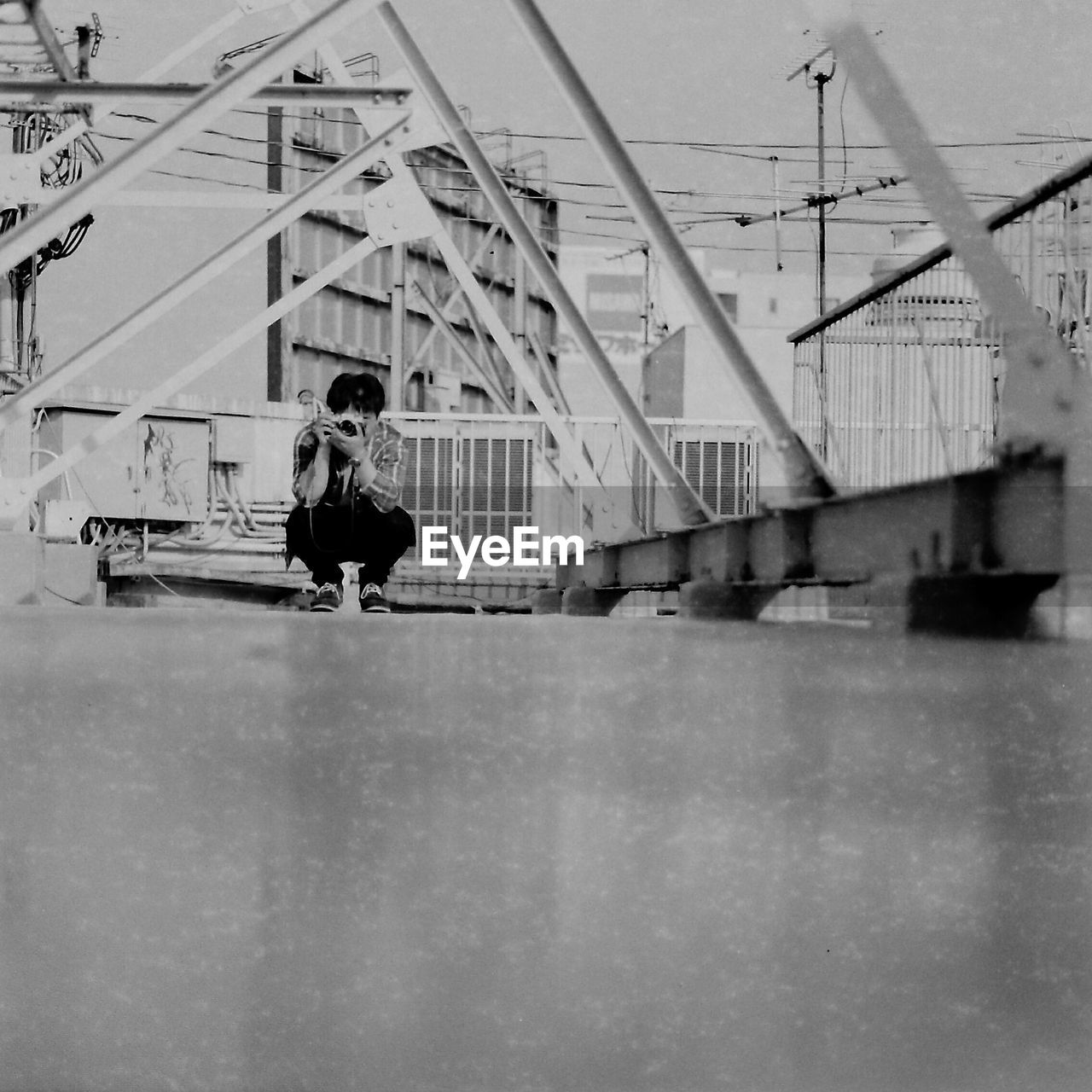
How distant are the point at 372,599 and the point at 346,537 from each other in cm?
39

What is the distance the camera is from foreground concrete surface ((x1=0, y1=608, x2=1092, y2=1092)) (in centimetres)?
169

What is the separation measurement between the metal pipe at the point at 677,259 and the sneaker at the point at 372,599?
87.1 inches

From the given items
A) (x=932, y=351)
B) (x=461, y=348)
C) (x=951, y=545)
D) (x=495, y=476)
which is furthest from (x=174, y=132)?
(x=495, y=476)

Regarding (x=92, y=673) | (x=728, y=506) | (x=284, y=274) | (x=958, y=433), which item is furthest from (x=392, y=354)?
(x=92, y=673)

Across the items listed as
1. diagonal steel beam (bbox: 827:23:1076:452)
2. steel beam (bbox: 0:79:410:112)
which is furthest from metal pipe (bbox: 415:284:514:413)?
diagonal steel beam (bbox: 827:23:1076:452)

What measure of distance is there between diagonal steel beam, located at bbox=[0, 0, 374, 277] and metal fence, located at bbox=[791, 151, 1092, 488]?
1.68 meters

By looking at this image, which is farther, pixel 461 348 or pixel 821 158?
pixel 821 158

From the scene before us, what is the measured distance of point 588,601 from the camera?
7.87m

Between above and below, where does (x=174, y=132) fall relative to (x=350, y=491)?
above

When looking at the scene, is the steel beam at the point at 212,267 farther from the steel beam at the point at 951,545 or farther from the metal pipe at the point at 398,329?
the metal pipe at the point at 398,329

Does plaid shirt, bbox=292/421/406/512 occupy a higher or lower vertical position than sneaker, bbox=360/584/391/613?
higher

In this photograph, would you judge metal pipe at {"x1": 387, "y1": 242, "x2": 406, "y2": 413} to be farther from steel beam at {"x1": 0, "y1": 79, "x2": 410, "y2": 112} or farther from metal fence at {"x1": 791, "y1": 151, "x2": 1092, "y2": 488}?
steel beam at {"x1": 0, "y1": 79, "x2": 410, "y2": 112}

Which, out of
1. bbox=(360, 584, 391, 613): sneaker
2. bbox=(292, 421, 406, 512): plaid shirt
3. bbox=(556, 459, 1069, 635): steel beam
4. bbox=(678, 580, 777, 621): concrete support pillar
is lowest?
bbox=(360, 584, 391, 613): sneaker

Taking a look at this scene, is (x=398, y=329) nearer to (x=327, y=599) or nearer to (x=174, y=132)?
(x=327, y=599)
